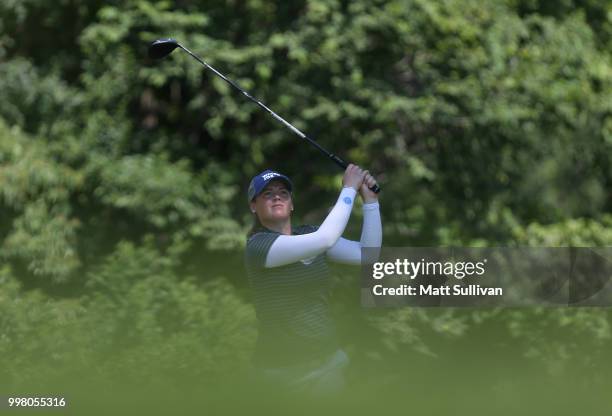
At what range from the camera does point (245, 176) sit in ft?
38.5

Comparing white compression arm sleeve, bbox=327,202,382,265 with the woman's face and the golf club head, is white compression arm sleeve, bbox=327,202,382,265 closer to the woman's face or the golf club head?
the woman's face

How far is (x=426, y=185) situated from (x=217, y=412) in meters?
8.55

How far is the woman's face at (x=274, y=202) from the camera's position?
395 cm

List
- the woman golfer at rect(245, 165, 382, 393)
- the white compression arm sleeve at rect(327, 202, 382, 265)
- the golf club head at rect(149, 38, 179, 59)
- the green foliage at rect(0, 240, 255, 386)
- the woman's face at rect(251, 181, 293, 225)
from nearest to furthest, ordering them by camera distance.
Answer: the woman golfer at rect(245, 165, 382, 393), the woman's face at rect(251, 181, 293, 225), the white compression arm sleeve at rect(327, 202, 382, 265), the green foliage at rect(0, 240, 255, 386), the golf club head at rect(149, 38, 179, 59)

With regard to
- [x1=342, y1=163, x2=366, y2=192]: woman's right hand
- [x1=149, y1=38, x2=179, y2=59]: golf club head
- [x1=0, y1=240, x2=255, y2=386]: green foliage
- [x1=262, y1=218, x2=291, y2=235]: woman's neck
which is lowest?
[x1=0, y1=240, x2=255, y2=386]: green foliage

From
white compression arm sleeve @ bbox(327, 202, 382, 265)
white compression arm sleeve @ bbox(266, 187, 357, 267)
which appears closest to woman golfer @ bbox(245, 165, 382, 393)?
white compression arm sleeve @ bbox(266, 187, 357, 267)

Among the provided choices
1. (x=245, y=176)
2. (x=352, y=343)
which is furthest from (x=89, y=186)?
(x=352, y=343)

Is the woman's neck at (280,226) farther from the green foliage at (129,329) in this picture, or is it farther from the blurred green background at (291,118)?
the blurred green background at (291,118)

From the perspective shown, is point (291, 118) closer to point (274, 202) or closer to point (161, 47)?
point (161, 47)

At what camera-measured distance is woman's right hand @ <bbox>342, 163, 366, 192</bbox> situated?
4.05 m

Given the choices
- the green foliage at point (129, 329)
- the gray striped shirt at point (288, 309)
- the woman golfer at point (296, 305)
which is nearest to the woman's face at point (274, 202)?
the woman golfer at point (296, 305)

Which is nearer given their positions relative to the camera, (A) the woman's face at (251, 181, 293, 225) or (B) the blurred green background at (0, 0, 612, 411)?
(A) the woman's face at (251, 181, 293, 225)

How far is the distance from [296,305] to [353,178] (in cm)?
60

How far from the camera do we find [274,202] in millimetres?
3961
